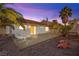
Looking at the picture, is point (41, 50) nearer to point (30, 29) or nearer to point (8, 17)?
point (30, 29)

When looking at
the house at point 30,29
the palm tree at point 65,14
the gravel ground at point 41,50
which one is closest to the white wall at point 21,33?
the house at point 30,29

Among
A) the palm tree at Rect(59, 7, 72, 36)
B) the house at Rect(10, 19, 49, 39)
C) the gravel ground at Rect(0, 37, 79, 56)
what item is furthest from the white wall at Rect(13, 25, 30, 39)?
the palm tree at Rect(59, 7, 72, 36)

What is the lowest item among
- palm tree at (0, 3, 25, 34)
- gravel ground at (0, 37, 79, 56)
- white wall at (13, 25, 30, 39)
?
gravel ground at (0, 37, 79, 56)

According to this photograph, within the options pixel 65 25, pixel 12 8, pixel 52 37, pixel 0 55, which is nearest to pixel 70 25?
pixel 65 25

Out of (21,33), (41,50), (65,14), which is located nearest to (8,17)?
(21,33)

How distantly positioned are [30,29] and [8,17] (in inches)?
12.9

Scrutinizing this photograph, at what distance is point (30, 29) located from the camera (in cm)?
311

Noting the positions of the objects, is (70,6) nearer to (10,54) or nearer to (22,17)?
(22,17)

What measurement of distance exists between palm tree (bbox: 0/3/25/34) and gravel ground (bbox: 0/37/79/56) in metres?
0.24

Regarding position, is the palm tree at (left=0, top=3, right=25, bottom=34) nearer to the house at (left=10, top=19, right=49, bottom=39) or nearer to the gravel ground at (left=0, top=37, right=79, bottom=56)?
the house at (left=10, top=19, right=49, bottom=39)

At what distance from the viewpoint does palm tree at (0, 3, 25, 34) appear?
310 centimetres

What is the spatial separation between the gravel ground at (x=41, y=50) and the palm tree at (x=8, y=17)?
9.4 inches

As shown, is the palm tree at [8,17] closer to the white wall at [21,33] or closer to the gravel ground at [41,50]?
the white wall at [21,33]

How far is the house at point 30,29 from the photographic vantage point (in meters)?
3.11
